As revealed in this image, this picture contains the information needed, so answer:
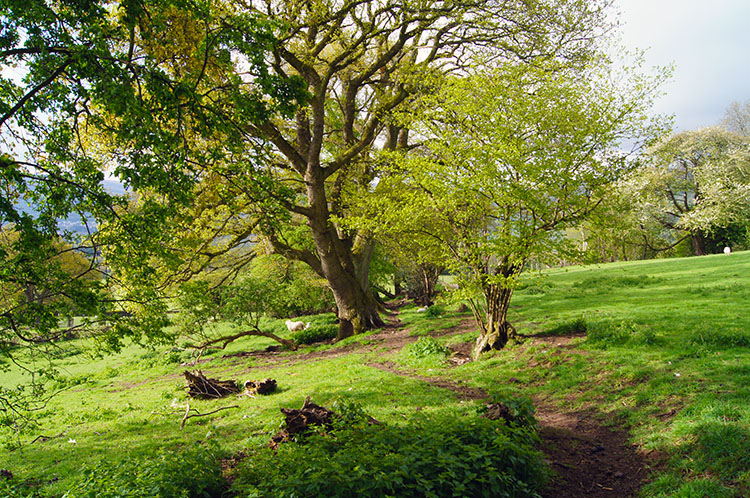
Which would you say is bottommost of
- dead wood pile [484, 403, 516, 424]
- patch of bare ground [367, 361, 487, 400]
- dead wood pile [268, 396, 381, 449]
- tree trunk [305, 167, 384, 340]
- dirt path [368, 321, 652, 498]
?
dirt path [368, 321, 652, 498]

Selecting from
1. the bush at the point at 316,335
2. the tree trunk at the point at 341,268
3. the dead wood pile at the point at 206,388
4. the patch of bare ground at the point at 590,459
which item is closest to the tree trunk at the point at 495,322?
the patch of bare ground at the point at 590,459

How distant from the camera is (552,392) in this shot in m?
9.39

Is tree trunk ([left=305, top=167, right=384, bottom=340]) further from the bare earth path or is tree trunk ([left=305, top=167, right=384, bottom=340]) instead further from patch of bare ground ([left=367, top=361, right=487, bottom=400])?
the bare earth path

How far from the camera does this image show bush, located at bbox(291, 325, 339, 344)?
77.0ft

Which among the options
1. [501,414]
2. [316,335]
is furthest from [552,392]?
[316,335]

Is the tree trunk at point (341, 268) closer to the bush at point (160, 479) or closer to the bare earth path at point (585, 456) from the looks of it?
the bare earth path at point (585, 456)

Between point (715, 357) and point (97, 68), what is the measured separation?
37.6 ft

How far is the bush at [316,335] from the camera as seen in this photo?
23469mm

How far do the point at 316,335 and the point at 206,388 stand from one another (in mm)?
10952

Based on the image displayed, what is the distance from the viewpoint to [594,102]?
11.2 metres

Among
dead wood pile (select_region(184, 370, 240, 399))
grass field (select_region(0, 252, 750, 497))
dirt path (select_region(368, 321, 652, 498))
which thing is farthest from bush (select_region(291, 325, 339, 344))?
dirt path (select_region(368, 321, 652, 498))

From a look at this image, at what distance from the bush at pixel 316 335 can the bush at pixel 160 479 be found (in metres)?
17.3

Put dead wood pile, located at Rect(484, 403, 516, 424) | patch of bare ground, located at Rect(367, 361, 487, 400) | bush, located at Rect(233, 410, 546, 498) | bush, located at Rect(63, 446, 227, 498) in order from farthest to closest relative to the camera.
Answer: patch of bare ground, located at Rect(367, 361, 487, 400)
dead wood pile, located at Rect(484, 403, 516, 424)
bush, located at Rect(63, 446, 227, 498)
bush, located at Rect(233, 410, 546, 498)

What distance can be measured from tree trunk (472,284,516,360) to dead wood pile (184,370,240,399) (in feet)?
24.7
